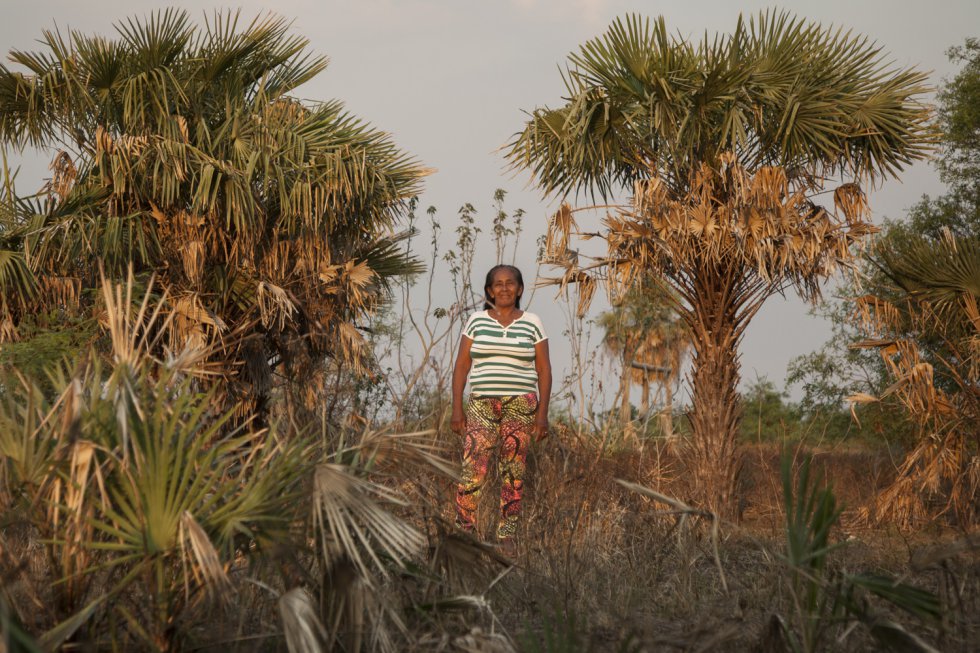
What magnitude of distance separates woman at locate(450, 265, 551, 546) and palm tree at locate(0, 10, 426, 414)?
4.67 m

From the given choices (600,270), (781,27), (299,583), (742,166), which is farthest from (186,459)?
(781,27)

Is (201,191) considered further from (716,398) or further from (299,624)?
(299,624)

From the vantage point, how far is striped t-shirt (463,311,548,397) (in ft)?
19.3

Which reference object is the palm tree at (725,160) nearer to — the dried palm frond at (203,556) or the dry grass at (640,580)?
the dry grass at (640,580)

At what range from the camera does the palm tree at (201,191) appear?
1053cm

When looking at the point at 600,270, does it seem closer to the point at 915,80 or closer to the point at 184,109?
the point at 915,80

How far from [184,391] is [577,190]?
8494 mm

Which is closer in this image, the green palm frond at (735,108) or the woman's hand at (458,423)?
the woman's hand at (458,423)

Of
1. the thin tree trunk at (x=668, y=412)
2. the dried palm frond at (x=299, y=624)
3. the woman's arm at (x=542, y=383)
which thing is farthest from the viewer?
the thin tree trunk at (x=668, y=412)

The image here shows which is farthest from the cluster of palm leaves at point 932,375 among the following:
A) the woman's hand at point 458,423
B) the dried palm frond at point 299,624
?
the dried palm frond at point 299,624

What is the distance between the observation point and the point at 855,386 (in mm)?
15391

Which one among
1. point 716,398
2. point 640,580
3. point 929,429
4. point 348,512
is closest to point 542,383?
point 640,580

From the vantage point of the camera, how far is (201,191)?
10703 millimetres

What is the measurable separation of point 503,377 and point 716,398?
178 inches
